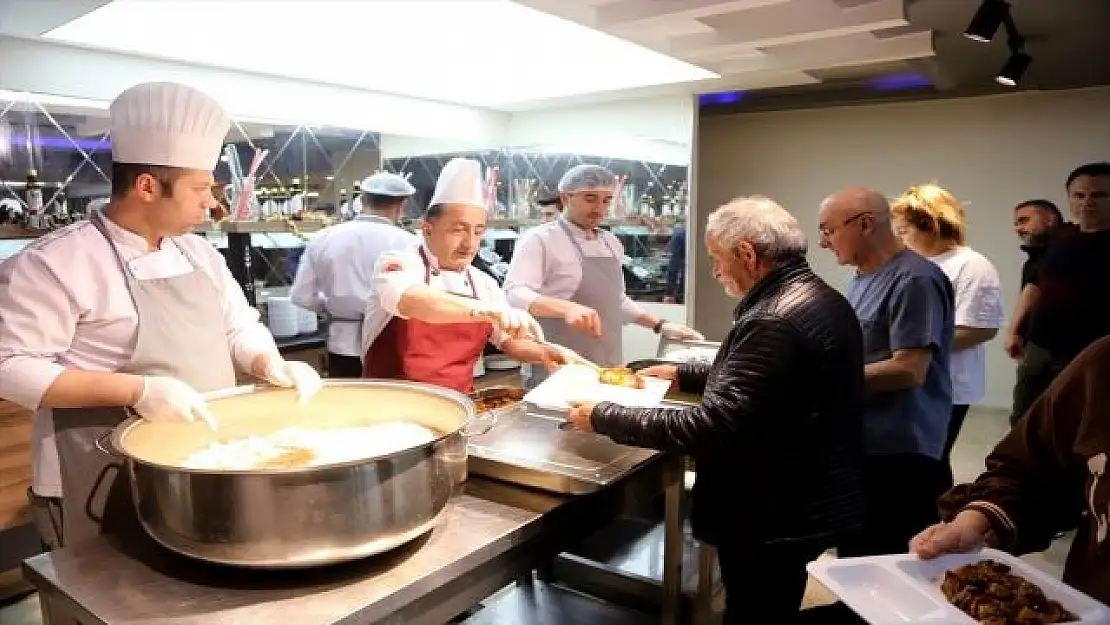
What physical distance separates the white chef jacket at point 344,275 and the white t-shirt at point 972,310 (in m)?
2.51

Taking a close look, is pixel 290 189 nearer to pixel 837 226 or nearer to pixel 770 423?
pixel 837 226

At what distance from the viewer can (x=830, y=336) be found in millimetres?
1616

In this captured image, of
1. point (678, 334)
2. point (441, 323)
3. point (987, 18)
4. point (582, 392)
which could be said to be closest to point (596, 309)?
point (678, 334)

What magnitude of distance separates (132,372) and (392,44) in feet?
8.15

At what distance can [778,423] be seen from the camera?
1.61m

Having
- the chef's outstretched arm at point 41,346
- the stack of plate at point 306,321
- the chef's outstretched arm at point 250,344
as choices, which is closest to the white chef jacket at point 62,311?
the chef's outstretched arm at point 41,346

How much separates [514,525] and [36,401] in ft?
2.79

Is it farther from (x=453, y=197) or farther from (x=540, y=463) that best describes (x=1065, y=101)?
(x=540, y=463)

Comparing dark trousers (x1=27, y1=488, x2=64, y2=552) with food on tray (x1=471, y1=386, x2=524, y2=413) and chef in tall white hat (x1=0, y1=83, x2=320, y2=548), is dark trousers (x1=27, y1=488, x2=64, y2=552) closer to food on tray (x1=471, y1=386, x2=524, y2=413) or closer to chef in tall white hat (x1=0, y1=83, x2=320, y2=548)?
chef in tall white hat (x1=0, y1=83, x2=320, y2=548)

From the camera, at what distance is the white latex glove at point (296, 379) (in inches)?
56.1

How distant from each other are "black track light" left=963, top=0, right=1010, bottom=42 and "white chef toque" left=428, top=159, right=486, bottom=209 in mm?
2204

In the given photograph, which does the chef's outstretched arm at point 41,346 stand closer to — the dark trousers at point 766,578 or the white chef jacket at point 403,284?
the white chef jacket at point 403,284

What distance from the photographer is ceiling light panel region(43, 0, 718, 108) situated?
291 cm

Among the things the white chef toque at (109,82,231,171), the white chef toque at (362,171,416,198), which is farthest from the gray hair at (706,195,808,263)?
the white chef toque at (362,171,416,198)
